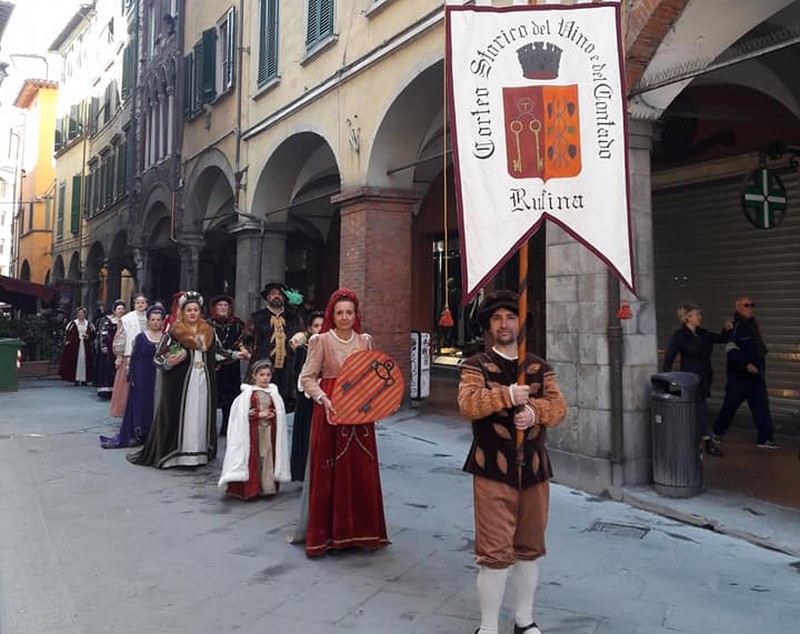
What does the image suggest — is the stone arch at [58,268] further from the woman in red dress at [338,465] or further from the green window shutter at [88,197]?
the woman in red dress at [338,465]

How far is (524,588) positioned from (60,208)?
3547cm

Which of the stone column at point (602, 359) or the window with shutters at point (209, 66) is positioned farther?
the window with shutters at point (209, 66)

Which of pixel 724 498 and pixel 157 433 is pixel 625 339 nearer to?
pixel 724 498

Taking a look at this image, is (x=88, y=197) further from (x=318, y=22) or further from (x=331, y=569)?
Result: (x=331, y=569)

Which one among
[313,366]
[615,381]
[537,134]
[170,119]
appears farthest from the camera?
[170,119]

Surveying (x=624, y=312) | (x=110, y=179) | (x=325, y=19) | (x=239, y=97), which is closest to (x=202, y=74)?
(x=239, y=97)

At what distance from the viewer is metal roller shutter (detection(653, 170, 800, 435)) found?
30.1ft

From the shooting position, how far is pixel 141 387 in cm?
843

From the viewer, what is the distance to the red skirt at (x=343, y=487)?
4676 millimetres

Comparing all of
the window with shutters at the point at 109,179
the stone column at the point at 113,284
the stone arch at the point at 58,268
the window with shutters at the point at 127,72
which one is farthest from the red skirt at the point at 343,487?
the stone arch at the point at 58,268

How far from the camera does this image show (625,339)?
20.6 ft

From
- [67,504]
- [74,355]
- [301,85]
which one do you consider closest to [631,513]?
[67,504]

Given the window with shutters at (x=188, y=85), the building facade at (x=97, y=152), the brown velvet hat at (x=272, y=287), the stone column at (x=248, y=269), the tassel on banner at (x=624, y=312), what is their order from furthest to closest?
the building facade at (x=97, y=152) → the window with shutters at (x=188, y=85) → the stone column at (x=248, y=269) → the brown velvet hat at (x=272, y=287) → the tassel on banner at (x=624, y=312)

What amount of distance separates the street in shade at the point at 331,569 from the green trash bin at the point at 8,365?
9009 millimetres
